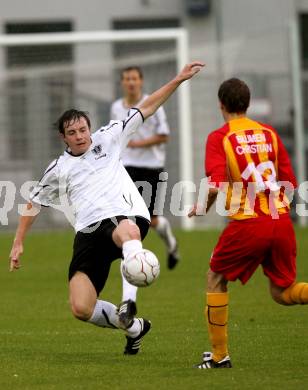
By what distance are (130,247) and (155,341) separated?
1.51 meters

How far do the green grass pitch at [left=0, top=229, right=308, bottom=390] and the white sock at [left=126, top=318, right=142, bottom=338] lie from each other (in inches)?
6.2

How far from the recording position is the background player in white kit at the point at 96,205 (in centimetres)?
772

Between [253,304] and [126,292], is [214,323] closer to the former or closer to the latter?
[126,292]

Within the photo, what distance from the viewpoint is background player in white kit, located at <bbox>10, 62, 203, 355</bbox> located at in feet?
25.3

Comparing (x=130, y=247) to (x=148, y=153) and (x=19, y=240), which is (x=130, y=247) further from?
(x=148, y=153)

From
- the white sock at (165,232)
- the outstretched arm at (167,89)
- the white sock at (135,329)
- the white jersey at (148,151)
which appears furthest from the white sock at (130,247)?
the white sock at (165,232)

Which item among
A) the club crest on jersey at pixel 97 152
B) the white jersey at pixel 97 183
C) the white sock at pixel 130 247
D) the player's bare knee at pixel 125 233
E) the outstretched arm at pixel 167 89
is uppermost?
the outstretched arm at pixel 167 89

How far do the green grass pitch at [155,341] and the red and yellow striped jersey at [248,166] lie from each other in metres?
1.00

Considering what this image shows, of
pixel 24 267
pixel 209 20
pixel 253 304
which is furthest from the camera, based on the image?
pixel 209 20

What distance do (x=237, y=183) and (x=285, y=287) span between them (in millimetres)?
716

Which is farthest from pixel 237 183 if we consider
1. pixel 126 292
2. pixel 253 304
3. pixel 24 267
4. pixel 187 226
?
pixel 187 226

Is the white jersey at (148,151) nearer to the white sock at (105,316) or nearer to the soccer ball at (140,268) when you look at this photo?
the white sock at (105,316)

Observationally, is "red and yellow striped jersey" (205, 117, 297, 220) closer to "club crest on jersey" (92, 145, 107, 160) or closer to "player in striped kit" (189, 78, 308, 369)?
"player in striped kit" (189, 78, 308, 369)

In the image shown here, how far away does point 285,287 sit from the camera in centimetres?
720
